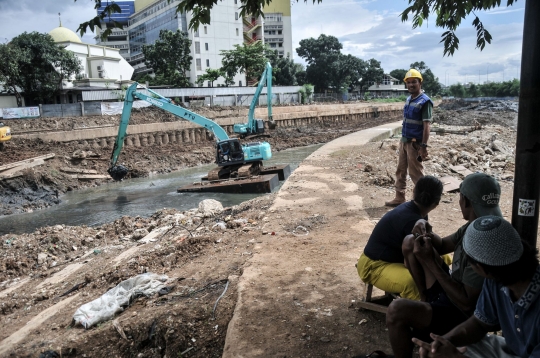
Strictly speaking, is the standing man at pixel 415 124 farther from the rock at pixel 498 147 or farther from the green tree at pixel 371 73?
the green tree at pixel 371 73

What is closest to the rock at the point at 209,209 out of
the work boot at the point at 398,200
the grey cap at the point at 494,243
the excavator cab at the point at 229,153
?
the work boot at the point at 398,200

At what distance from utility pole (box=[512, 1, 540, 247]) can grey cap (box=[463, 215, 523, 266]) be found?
0.54 metres

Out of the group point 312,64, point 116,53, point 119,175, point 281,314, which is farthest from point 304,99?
point 281,314

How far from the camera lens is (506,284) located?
179cm

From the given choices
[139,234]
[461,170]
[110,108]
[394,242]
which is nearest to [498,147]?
[461,170]

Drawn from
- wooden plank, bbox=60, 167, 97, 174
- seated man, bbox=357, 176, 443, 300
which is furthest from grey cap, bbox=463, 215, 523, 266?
wooden plank, bbox=60, 167, 97, 174

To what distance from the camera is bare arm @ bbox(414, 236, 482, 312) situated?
2285 mm

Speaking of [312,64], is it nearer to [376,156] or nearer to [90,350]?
[376,156]

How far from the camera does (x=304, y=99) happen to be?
4491cm

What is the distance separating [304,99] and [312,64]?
41.6ft

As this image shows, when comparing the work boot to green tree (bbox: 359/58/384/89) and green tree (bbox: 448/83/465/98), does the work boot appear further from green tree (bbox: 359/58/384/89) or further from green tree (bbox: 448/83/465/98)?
green tree (bbox: 448/83/465/98)

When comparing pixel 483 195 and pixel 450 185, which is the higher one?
pixel 483 195

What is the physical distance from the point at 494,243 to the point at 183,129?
24.6 m

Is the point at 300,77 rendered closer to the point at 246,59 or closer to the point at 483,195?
the point at 246,59
